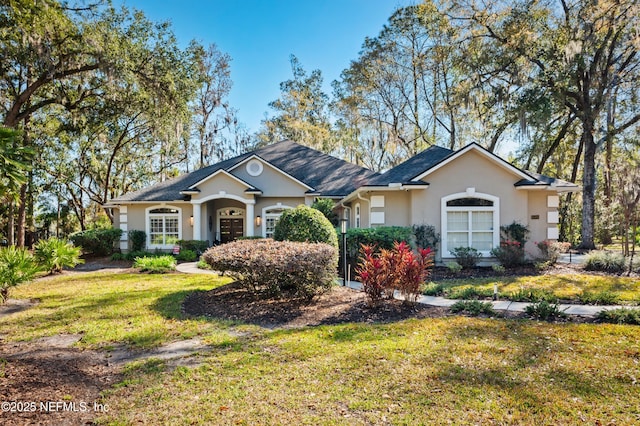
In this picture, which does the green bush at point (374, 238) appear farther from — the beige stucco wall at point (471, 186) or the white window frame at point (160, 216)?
the white window frame at point (160, 216)

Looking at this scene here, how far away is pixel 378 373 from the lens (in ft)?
13.3

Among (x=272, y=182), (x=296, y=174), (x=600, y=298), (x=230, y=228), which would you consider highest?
(x=296, y=174)

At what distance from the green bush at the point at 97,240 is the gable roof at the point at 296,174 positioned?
1703mm

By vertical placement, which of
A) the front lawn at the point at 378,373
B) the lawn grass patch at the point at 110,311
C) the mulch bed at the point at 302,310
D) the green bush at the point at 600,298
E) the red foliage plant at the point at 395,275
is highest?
the red foliage plant at the point at 395,275

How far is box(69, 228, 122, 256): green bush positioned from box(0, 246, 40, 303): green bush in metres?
9.55

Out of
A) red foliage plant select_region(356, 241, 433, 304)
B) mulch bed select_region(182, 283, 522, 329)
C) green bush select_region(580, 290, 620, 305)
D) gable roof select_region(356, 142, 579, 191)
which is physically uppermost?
gable roof select_region(356, 142, 579, 191)

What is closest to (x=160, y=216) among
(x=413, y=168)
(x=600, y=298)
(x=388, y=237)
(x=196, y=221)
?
(x=196, y=221)

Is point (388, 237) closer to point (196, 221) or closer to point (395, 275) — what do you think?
point (395, 275)

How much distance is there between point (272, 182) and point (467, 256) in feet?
33.0

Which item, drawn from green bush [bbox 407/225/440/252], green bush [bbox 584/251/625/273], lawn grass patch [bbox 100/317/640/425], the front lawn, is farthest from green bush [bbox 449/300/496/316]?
green bush [bbox 584/251/625/273]

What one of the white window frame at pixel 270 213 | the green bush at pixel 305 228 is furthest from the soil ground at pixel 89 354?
the white window frame at pixel 270 213

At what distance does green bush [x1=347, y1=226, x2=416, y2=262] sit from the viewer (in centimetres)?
1112

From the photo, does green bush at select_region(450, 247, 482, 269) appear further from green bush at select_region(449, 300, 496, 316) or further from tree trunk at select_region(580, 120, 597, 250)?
tree trunk at select_region(580, 120, 597, 250)

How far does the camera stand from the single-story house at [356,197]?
41.6 ft
